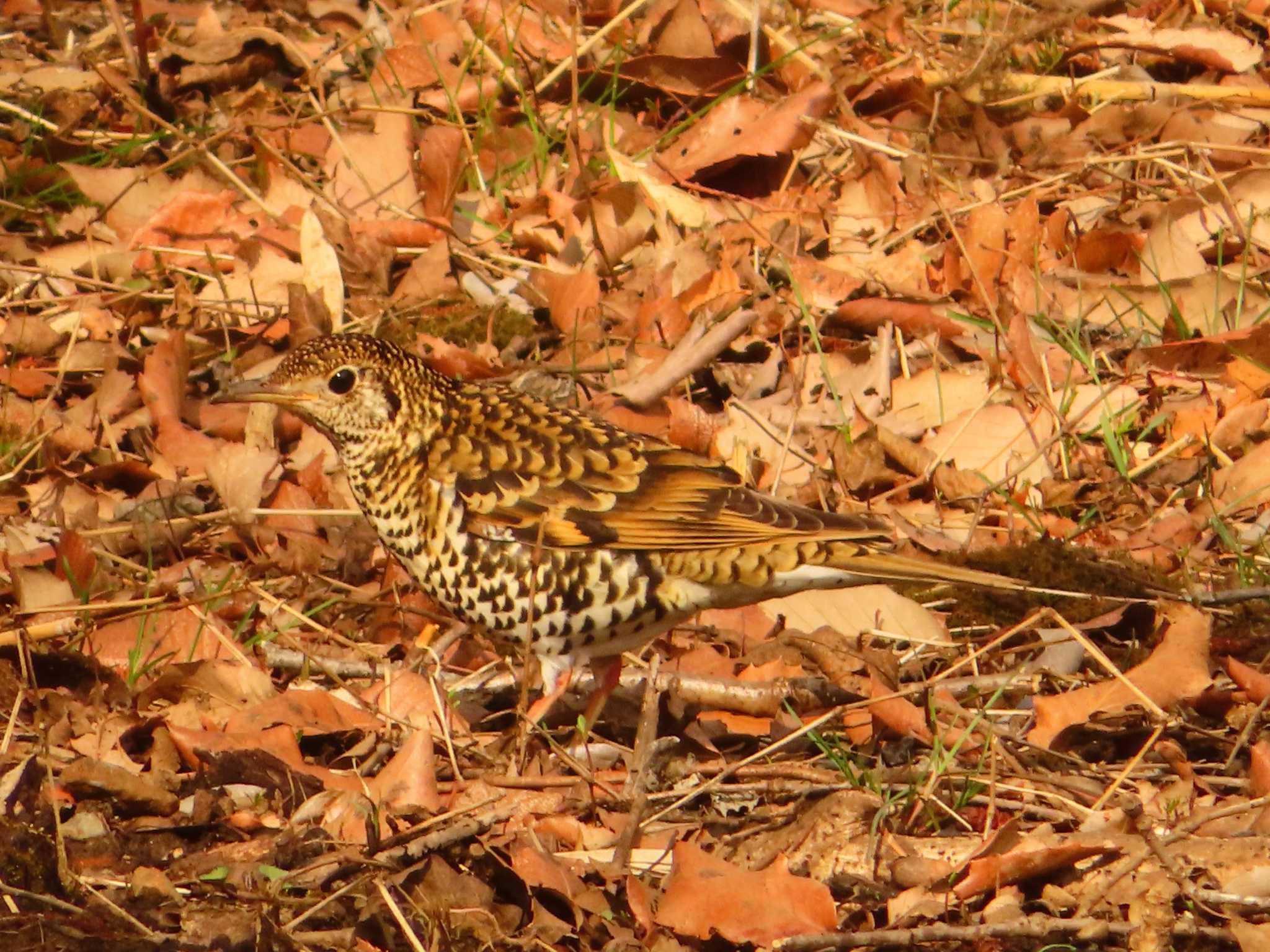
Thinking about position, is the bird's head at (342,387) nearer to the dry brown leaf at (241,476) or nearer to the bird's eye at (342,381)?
the bird's eye at (342,381)

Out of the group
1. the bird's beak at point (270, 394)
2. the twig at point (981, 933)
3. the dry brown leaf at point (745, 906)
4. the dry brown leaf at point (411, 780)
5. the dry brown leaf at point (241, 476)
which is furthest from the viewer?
the dry brown leaf at point (241, 476)

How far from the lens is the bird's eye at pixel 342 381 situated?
482 centimetres

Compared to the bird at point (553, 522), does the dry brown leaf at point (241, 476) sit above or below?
below

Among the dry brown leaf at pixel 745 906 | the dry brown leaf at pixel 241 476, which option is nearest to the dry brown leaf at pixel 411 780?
the dry brown leaf at pixel 745 906

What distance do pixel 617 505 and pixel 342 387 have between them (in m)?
0.86

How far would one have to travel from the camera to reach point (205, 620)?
4961 mm

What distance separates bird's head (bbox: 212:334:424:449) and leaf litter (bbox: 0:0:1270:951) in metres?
0.69

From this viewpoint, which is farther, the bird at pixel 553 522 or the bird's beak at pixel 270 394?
the bird's beak at pixel 270 394

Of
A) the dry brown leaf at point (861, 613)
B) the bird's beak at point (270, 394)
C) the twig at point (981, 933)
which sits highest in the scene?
the bird's beak at point (270, 394)

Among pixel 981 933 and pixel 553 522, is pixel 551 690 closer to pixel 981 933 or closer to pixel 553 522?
pixel 553 522

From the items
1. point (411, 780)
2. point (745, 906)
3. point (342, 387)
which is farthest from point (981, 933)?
point (342, 387)

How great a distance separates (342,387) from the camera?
484 cm

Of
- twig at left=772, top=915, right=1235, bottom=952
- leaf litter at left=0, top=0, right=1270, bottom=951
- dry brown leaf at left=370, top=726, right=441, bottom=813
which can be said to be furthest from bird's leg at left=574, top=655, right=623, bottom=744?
twig at left=772, top=915, right=1235, bottom=952

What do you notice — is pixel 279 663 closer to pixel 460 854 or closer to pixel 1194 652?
pixel 460 854
